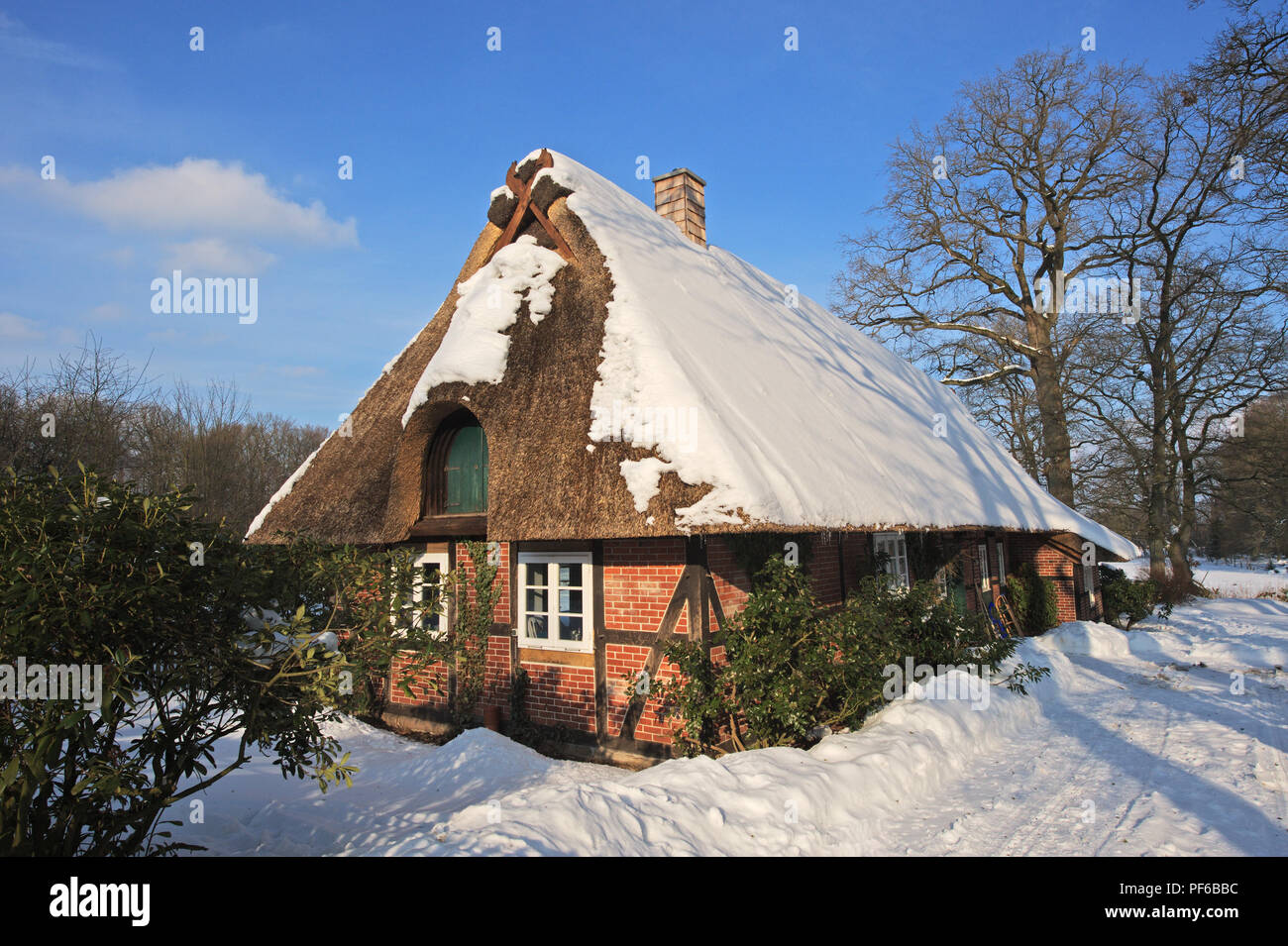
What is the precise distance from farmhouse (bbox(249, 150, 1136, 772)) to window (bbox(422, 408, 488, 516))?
0.08 feet

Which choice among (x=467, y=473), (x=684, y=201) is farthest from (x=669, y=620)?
(x=684, y=201)

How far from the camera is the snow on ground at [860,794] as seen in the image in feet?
14.1

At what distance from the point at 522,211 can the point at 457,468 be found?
341cm

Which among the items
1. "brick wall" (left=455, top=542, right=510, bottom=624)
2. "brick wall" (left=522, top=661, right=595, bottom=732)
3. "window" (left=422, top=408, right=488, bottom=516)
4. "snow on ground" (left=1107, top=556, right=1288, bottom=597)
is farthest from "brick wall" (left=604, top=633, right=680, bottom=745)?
"snow on ground" (left=1107, top=556, right=1288, bottom=597)

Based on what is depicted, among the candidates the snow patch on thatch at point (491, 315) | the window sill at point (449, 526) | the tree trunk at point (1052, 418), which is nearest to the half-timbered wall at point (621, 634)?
the window sill at point (449, 526)

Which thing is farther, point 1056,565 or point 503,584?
point 1056,565

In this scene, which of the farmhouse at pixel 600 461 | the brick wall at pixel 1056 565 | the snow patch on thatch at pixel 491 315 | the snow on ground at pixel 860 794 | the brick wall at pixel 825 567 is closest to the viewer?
the snow on ground at pixel 860 794

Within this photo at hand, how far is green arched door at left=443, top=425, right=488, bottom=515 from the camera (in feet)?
27.2

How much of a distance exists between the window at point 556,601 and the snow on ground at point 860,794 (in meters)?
1.13

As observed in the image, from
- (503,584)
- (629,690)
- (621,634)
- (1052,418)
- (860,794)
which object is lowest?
(860,794)

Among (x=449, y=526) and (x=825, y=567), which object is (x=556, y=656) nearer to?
(x=449, y=526)

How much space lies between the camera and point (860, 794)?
5133mm

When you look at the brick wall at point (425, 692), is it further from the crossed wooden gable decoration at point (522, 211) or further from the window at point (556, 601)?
the crossed wooden gable decoration at point (522, 211)
